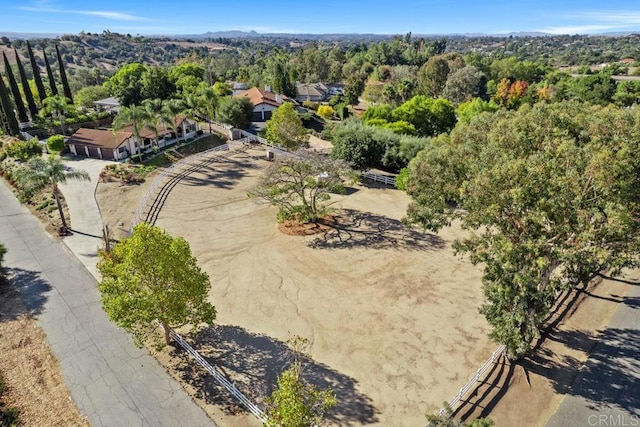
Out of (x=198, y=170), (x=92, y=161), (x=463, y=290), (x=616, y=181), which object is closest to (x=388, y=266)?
(x=463, y=290)

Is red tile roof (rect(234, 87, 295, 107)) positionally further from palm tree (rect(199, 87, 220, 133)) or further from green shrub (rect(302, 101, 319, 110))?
palm tree (rect(199, 87, 220, 133))

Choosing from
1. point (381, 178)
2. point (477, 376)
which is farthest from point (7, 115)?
point (477, 376)

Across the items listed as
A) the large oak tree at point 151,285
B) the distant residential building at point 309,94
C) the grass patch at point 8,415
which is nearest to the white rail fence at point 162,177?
A: the large oak tree at point 151,285

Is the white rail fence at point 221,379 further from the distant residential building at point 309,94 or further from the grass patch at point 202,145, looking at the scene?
the distant residential building at point 309,94

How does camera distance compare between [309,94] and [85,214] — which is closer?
[85,214]

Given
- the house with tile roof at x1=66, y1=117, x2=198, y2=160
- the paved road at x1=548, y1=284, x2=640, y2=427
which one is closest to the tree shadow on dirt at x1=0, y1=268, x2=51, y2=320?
the house with tile roof at x1=66, y1=117, x2=198, y2=160

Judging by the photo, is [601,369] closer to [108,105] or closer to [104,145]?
[104,145]

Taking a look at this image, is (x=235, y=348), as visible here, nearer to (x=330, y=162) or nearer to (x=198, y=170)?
(x=330, y=162)
